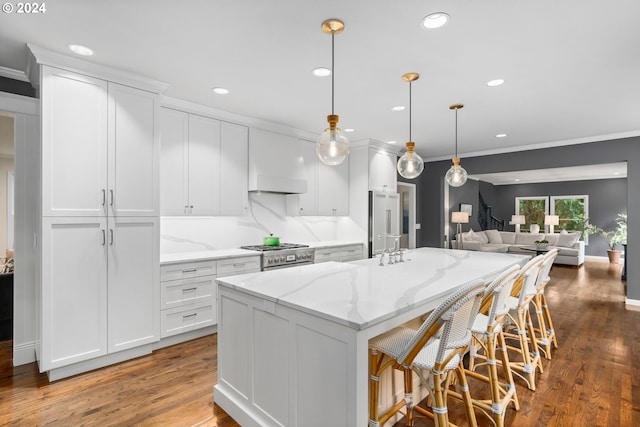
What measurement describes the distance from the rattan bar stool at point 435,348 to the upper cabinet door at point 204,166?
270cm

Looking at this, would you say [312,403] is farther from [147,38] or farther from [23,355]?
[23,355]

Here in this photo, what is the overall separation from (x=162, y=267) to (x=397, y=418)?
94.9 inches

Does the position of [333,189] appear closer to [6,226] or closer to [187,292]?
[187,292]

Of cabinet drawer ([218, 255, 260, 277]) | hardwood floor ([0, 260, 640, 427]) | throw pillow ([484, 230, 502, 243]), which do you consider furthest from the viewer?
throw pillow ([484, 230, 502, 243])

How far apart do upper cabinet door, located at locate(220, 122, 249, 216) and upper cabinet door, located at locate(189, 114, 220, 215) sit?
0.07 meters

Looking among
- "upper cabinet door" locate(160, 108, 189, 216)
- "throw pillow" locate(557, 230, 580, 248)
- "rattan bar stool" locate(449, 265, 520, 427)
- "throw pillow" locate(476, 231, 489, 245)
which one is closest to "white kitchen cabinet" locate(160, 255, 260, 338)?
"upper cabinet door" locate(160, 108, 189, 216)

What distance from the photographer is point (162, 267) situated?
126 inches

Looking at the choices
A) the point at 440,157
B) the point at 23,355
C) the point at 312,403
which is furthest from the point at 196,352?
the point at 440,157

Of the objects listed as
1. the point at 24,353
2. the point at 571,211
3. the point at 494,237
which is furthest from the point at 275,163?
the point at 571,211

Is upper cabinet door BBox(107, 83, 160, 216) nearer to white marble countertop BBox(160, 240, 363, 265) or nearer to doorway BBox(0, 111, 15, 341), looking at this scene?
white marble countertop BBox(160, 240, 363, 265)

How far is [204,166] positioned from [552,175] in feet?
34.6

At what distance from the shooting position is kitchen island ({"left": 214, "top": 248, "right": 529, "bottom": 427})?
1.48m

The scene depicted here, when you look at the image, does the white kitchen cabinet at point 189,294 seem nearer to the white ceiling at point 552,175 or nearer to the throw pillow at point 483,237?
the white ceiling at point 552,175

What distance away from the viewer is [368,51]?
2480 millimetres
